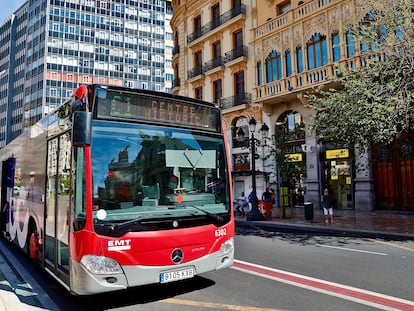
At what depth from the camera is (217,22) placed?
28.3 m

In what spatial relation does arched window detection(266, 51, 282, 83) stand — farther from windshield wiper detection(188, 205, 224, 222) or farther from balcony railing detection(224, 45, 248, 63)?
windshield wiper detection(188, 205, 224, 222)

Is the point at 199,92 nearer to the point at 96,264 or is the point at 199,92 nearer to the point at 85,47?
the point at 96,264

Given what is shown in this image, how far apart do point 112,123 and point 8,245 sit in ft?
25.8

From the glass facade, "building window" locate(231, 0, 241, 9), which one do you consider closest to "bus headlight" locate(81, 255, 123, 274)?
"building window" locate(231, 0, 241, 9)

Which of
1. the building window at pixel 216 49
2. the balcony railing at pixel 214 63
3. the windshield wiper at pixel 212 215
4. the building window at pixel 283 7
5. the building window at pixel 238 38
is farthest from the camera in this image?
the building window at pixel 216 49

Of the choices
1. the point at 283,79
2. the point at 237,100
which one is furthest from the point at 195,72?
the point at 283,79

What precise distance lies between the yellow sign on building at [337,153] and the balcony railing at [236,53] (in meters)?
9.48

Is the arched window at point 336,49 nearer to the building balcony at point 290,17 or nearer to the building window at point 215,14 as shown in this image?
the building balcony at point 290,17

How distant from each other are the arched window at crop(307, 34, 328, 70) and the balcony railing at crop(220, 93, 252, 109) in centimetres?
545

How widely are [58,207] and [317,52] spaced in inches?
754

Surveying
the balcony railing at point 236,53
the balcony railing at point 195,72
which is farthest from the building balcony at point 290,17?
the balcony railing at point 195,72

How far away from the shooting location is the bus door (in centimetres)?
484

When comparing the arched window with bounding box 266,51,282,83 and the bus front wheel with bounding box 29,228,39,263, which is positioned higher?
the arched window with bounding box 266,51,282,83

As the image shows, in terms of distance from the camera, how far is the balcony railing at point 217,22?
2604cm
